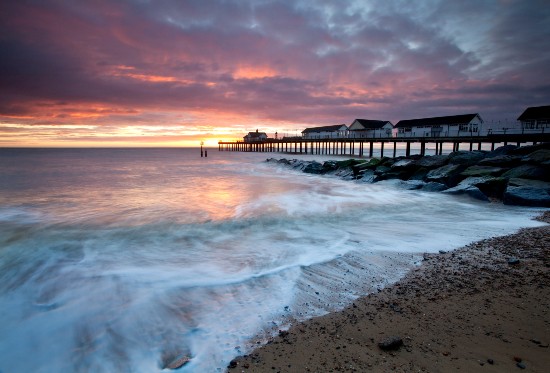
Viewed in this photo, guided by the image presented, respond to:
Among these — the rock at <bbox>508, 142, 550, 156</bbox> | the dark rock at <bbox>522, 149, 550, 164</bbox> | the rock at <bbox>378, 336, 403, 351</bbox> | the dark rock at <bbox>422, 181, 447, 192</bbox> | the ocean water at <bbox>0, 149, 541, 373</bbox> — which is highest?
the rock at <bbox>508, 142, 550, 156</bbox>

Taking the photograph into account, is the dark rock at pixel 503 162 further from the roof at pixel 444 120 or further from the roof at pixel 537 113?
the roof at pixel 444 120

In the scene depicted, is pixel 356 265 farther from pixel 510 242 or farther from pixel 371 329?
pixel 510 242

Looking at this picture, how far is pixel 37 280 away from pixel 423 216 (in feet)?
37.2

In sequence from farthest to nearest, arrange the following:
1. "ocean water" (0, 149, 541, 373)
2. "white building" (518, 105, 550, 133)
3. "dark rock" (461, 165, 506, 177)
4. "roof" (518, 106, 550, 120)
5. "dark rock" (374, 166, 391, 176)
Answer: "roof" (518, 106, 550, 120) → "white building" (518, 105, 550, 133) → "dark rock" (374, 166, 391, 176) → "dark rock" (461, 165, 506, 177) → "ocean water" (0, 149, 541, 373)

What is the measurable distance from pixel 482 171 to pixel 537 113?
83.4 feet

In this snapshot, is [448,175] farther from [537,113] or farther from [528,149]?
[537,113]

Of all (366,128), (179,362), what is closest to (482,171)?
(179,362)

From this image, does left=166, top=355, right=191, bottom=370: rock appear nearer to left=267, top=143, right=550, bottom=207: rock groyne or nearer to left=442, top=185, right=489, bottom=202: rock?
left=267, top=143, right=550, bottom=207: rock groyne

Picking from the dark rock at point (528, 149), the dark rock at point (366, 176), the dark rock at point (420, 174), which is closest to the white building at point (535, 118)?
the dark rock at point (528, 149)

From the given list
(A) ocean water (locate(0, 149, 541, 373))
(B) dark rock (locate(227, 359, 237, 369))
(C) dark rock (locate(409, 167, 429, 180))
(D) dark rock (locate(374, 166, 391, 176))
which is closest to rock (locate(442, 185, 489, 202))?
(A) ocean water (locate(0, 149, 541, 373))

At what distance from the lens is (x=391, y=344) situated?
3379mm

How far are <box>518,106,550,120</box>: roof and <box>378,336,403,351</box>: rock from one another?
40.3 m

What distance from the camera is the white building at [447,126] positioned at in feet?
122

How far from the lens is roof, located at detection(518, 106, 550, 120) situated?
32688 mm
